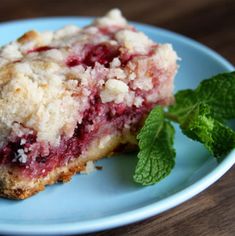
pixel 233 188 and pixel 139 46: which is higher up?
pixel 139 46

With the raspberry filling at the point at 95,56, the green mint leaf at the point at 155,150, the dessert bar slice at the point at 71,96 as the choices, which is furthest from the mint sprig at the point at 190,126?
the raspberry filling at the point at 95,56

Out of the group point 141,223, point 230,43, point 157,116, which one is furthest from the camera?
point 230,43

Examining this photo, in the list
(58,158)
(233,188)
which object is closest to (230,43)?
(233,188)

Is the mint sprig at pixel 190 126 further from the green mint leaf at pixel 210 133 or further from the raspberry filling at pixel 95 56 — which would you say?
the raspberry filling at pixel 95 56

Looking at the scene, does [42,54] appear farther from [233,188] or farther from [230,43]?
[230,43]

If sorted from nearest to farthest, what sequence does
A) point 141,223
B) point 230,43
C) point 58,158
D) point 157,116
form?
point 141,223 < point 58,158 < point 157,116 < point 230,43

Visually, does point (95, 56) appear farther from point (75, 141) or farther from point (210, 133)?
point (210, 133)
